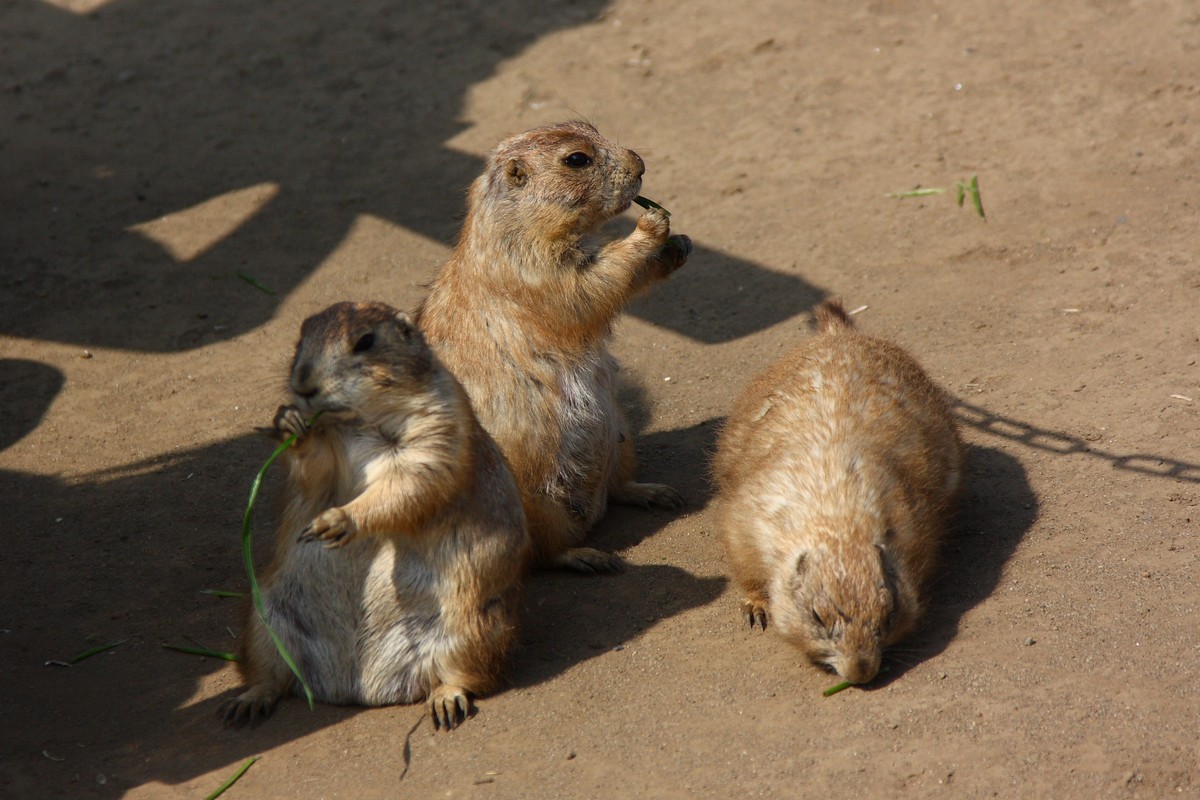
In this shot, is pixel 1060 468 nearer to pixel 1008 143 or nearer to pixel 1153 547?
pixel 1153 547

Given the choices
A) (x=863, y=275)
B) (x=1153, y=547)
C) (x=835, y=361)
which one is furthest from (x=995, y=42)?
(x=1153, y=547)

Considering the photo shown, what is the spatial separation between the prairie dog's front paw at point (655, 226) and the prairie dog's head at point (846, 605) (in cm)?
199

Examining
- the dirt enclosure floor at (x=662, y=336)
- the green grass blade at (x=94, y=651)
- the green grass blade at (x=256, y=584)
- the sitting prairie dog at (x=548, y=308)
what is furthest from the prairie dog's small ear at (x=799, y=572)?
the green grass blade at (x=94, y=651)

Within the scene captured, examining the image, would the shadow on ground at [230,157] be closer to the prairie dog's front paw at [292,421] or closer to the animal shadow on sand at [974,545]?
the animal shadow on sand at [974,545]

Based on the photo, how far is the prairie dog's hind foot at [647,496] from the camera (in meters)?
6.75

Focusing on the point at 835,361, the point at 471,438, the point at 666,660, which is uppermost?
the point at 471,438

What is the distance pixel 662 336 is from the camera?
328 inches

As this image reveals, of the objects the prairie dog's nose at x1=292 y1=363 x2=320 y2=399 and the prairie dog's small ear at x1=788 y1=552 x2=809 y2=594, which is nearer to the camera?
the prairie dog's nose at x1=292 y1=363 x2=320 y2=399

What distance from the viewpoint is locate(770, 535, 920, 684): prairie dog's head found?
4844 mm

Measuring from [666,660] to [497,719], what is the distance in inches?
31.3

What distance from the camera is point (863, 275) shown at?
847 cm

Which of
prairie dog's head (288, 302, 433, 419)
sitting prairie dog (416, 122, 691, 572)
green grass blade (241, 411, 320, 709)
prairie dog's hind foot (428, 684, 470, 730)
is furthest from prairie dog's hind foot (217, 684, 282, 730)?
sitting prairie dog (416, 122, 691, 572)

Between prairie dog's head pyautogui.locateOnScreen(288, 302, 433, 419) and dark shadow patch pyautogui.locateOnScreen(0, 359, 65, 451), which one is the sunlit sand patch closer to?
dark shadow patch pyautogui.locateOnScreen(0, 359, 65, 451)

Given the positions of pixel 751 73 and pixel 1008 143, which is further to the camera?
pixel 751 73
